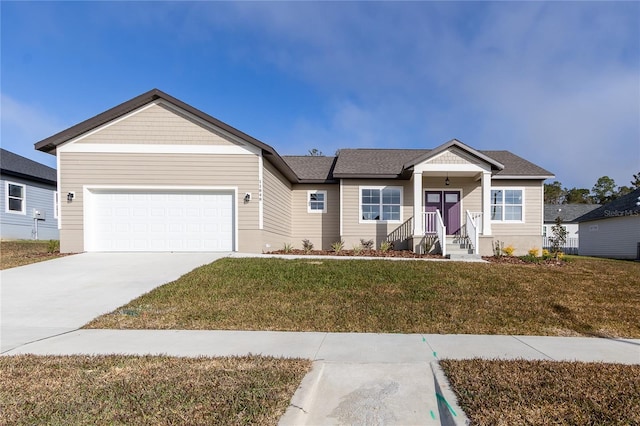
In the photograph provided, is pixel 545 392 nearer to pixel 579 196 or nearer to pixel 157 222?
pixel 157 222

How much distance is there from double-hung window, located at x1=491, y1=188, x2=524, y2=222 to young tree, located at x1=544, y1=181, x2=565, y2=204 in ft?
171

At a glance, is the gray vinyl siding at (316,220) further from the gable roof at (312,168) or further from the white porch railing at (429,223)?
the white porch railing at (429,223)

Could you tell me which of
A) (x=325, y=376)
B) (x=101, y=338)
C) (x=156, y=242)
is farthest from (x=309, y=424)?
(x=156, y=242)

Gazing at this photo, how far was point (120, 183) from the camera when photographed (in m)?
12.6

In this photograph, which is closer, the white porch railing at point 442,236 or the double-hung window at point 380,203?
the white porch railing at point 442,236

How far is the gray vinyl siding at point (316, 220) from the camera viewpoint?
16812 millimetres

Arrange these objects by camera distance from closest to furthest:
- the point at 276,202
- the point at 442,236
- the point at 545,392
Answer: the point at 545,392 < the point at 442,236 < the point at 276,202

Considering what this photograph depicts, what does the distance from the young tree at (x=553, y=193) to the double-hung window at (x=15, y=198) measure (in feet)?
219

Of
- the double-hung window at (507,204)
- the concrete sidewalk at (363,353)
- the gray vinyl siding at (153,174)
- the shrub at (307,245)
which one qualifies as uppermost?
the gray vinyl siding at (153,174)

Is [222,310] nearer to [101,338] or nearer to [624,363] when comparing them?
[101,338]

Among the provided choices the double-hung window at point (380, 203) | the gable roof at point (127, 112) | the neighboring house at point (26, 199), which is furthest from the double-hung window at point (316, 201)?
the neighboring house at point (26, 199)

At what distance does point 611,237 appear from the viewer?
23.9 meters

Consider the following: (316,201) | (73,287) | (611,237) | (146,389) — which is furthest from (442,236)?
(611,237)

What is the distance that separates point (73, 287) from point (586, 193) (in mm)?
71162
